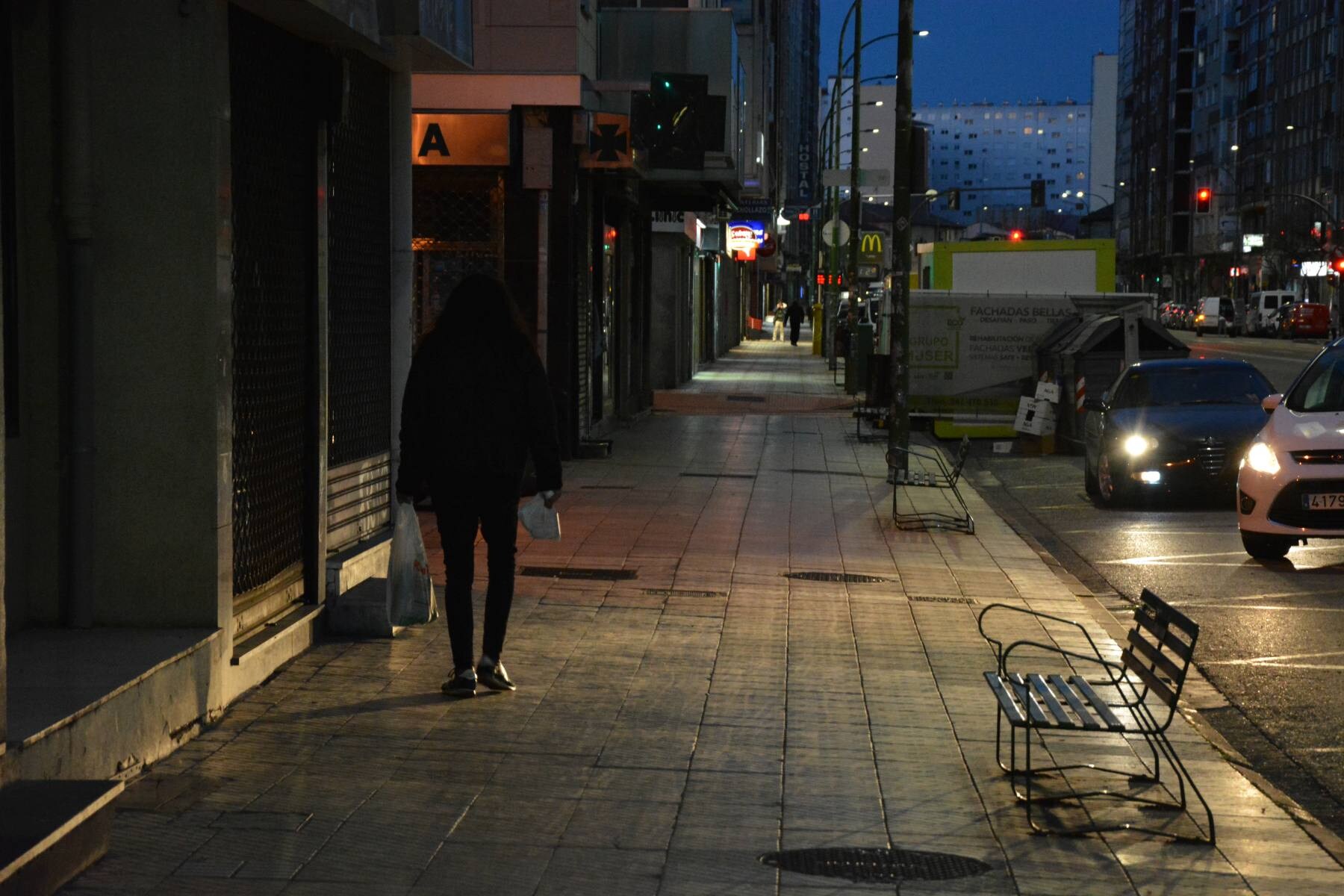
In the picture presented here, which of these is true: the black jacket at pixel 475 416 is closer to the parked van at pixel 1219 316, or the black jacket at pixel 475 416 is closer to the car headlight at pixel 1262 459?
the car headlight at pixel 1262 459

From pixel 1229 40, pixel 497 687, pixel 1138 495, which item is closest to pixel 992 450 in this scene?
pixel 1138 495

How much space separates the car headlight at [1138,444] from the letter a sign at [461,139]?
21.7 feet

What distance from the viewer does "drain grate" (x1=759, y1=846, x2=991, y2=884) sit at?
5.39 metres

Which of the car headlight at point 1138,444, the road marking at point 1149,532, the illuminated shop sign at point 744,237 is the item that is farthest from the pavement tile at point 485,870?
the illuminated shop sign at point 744,237

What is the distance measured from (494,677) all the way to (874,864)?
2763 mm

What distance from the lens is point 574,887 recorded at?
16.9 feet

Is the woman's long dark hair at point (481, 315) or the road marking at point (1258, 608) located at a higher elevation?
the woman's long dark hair at point (481, 315)

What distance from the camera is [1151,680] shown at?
21.9 feet

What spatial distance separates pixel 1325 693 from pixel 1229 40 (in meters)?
135

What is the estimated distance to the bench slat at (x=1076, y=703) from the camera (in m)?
6.08

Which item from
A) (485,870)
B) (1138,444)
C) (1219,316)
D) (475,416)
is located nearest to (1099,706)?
(485,870)

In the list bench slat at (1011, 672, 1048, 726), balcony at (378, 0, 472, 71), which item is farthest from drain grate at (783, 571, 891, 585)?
bench slat at (1011, 672, 1048, 726)

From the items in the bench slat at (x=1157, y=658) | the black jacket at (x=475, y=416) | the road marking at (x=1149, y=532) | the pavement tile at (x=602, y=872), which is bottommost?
the road marking at (x=1149, y=532)

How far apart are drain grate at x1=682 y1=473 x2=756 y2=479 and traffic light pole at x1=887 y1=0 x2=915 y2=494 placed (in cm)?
147
